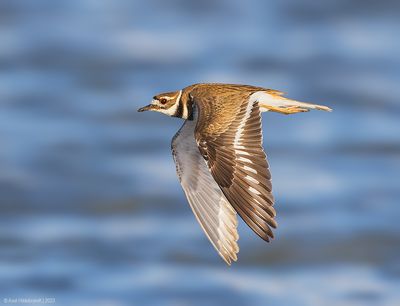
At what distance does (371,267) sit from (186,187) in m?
7.37

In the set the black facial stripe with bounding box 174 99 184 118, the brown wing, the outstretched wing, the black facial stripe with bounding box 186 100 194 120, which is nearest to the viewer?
the brown wing

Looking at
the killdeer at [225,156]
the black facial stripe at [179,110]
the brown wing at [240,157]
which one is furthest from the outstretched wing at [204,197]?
the brown wing at [240,157]

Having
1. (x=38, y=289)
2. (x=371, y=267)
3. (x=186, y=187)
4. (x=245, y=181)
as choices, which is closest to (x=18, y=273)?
(x=38, y=289)

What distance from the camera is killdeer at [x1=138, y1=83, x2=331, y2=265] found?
10.4 metres

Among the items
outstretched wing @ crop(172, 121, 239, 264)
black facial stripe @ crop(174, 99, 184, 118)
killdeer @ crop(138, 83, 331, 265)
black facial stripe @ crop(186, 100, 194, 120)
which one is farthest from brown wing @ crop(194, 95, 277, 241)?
outstretched wing @ crop(172, 121, 239, 264)

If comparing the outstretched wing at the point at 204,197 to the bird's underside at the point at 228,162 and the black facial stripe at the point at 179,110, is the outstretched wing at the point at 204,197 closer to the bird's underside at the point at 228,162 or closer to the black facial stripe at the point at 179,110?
the bird's underside at the point at 228,162

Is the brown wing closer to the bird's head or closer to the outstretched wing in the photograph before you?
the bird's head

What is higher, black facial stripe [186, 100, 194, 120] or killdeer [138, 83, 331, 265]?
black facial stripe [186, 100, 194, 120]

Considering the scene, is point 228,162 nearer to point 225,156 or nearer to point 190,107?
point 225,156

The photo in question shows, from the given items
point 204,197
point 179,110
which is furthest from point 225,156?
point 179,110

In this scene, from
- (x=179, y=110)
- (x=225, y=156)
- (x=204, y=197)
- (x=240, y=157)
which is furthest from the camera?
(x=179, y=110)

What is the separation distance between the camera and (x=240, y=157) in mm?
10586

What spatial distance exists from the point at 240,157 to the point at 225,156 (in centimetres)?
16

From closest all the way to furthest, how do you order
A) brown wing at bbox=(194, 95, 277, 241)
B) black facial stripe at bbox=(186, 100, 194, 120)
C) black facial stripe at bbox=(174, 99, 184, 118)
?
1. brown wing at bbox=(194, 95, 277, 241)
2. black facial stripe at bbox=(186, 100, 194, 120)
3. black facial stripe at bbox=(174, 99, 184, 118)
